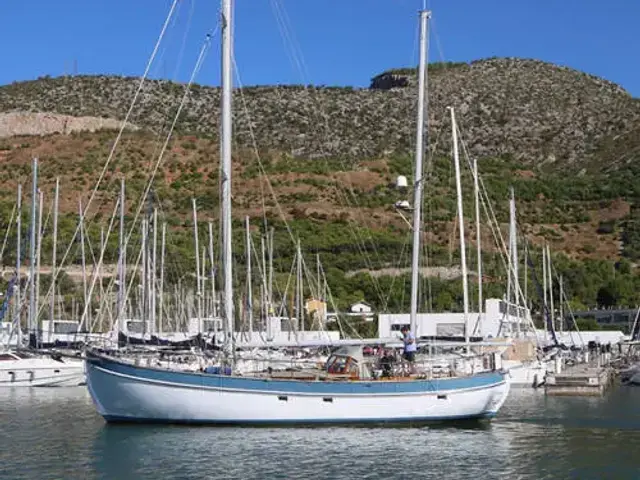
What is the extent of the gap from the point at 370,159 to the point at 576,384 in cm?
7242

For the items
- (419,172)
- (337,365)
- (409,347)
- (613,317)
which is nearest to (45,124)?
(613,317)

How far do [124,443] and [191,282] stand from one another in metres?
39.6

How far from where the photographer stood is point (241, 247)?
75688 millimetres

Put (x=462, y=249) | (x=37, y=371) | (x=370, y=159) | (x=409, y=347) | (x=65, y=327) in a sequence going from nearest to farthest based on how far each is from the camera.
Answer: (x=409, y=347) → (x=462, y=249) → (x=37, y=371) → (x=65, y=327) → (x=370, y=159)

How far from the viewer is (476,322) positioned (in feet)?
162

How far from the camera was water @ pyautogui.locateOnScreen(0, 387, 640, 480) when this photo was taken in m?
20.5

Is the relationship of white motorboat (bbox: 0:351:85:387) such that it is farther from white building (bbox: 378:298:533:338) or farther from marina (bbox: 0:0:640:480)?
white building (bbox: 378:298:533:338)

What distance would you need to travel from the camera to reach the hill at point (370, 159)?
84.1 meters

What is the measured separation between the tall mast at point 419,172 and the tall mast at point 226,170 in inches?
194

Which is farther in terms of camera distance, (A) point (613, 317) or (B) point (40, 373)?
(A) point (613, 317)

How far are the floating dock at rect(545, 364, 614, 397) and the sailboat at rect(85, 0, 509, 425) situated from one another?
609 inches

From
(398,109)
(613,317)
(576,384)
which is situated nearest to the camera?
(576,384)

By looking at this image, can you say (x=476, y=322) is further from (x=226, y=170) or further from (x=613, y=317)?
(x=613, y=317)

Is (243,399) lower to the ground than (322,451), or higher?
higher
